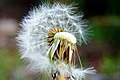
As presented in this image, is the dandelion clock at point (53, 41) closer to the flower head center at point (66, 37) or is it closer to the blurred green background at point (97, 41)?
the flower head center at point (66, 37)

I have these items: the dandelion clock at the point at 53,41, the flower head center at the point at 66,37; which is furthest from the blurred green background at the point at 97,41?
the flower head center at the point at 66,37

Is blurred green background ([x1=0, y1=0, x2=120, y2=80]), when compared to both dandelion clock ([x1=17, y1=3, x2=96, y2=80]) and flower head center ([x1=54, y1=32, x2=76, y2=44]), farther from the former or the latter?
flower head center ([x1=54, y1=32, x2=76, y2=44])

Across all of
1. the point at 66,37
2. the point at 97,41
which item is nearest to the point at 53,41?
the point at 66,37

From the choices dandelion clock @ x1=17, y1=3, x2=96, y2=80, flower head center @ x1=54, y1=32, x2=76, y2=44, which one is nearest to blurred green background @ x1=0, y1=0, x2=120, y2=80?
dandelion clock @ x1=17, y1=3, x2=96, y2=80

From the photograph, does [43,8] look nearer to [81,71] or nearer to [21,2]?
[81,71]

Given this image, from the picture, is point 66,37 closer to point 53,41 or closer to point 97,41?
point 53,41

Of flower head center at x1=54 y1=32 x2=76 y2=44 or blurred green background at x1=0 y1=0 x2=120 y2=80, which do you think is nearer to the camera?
flower head center at x1=54 y1=32 x2=76 y2=44

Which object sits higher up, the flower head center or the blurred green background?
the blurred green background
